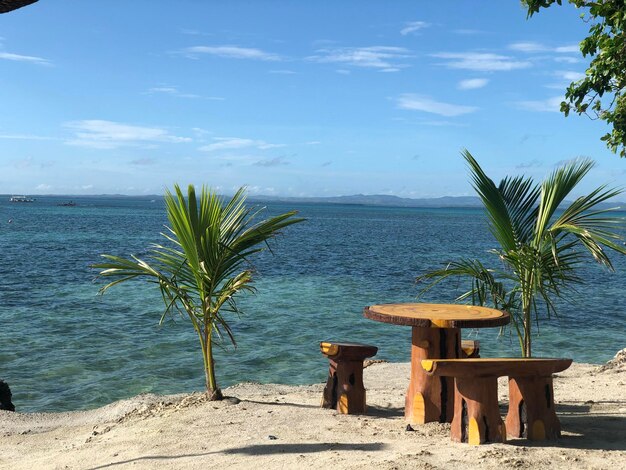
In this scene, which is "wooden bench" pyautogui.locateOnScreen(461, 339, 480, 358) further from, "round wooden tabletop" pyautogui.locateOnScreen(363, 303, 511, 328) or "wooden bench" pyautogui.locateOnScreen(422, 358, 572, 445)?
"wooden bench" pyautogui.locateOnScreen(422, 358, 572, 445)

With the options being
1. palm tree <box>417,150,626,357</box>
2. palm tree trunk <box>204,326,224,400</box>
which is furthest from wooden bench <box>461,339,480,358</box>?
palm tree trunk <box>204,326,224,400</box>

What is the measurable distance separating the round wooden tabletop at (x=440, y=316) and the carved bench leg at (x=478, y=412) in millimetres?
575

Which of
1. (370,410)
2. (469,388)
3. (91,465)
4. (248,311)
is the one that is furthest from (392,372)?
(248,311)

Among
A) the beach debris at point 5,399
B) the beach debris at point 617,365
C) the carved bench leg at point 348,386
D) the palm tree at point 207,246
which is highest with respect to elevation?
the palm tree at point 207,246

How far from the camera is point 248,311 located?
1839cm

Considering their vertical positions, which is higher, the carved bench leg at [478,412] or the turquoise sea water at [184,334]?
the carved bench leg at [478,412]

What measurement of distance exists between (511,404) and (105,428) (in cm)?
424

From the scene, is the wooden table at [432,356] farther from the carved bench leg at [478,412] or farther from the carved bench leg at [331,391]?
the carved bench leg at [331,391]

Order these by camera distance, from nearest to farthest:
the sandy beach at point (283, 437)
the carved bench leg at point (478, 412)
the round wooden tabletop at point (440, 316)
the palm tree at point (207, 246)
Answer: the sandy beach at point (283, 437) → the carved bench leg at point (478, 412) → the round wooden tabletop at point (440, 316) → the palm tree at point (207, 246)

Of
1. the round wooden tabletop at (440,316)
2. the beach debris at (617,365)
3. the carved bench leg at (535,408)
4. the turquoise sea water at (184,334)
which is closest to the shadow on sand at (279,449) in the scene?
the round wooden tabletop at (440,316)

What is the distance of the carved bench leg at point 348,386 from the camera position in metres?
6.91

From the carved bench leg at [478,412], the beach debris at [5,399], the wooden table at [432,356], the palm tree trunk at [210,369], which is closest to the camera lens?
the carved bench leg at [478,412]

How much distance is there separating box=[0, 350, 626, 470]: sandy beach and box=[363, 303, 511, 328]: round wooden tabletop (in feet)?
3.29

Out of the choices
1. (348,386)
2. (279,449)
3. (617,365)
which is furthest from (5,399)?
(617,365)
